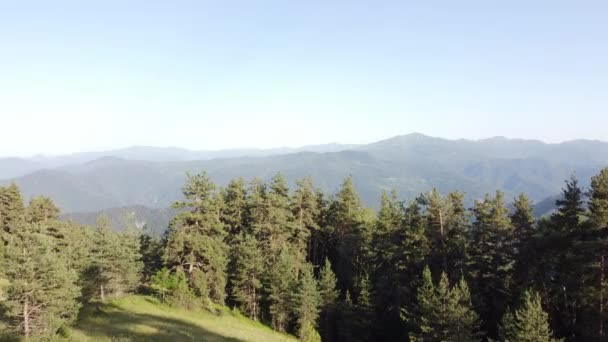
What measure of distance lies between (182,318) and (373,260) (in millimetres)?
27544

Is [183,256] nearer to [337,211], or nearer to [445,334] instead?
[337,211]

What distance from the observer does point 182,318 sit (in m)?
38.0

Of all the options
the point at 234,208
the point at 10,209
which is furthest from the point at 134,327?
the point at 10,209

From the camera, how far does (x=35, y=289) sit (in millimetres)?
21859

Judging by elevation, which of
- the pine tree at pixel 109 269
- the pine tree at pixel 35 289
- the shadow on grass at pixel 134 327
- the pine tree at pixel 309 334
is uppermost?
the pine tree at pixel 35 289

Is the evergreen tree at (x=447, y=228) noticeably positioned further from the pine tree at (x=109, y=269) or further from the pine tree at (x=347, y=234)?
the pine tree at (x=109, y=269)

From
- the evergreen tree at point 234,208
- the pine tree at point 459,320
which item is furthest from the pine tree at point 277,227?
the pine tree at point 459,320

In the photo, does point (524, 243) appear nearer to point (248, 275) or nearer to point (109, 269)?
point (248, 275)

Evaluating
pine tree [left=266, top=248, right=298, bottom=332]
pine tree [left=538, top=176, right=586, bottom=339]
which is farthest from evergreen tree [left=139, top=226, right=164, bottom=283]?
pine tree [left=538, top=176, right=586, bottom=339]

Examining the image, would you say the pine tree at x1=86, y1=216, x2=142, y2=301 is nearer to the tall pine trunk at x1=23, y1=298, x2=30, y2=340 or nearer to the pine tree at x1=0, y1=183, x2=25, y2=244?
the tall pine trunk at x1=23, y1=298, x2=30, y2=340

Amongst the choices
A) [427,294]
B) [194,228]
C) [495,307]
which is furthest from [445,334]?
[194,228]

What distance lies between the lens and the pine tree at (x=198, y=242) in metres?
45.0

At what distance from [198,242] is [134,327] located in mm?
15519

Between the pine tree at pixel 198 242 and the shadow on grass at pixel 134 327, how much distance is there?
9.20 metres
